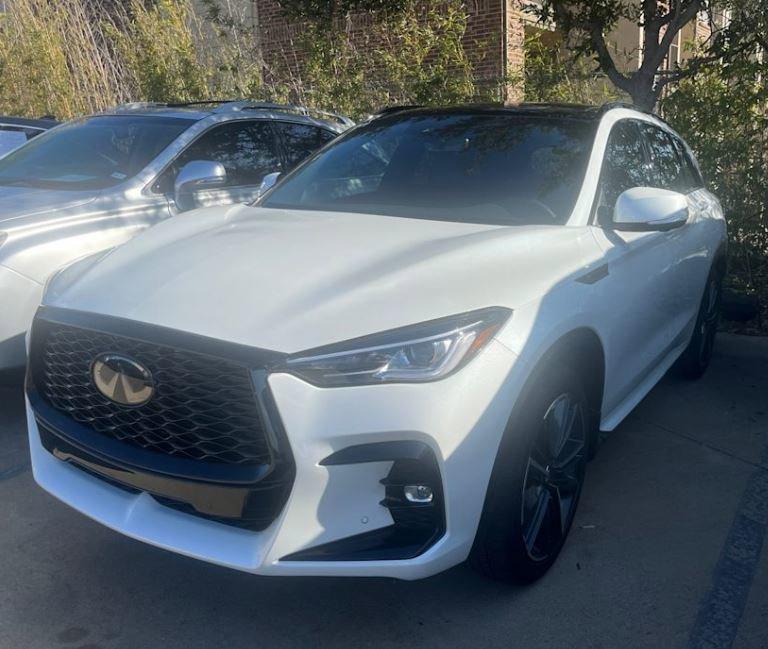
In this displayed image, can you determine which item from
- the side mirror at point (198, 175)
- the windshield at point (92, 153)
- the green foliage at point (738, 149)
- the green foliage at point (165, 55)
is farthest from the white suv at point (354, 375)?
the green foliage at point (165, 55)

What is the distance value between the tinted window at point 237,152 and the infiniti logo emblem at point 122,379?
2.81 meters

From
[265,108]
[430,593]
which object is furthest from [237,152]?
[430,593]

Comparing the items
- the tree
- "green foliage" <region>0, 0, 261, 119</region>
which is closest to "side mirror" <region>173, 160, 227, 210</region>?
the tree

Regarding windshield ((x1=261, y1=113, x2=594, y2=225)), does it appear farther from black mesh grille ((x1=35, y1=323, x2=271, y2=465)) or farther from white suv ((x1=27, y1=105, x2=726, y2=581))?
black mesh grille ((x1=35, y1=323, x2=271, y2=465))

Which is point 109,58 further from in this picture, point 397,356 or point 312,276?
point 397,356

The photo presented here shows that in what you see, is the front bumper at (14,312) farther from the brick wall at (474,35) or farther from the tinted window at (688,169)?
the brick wall at (474,35)

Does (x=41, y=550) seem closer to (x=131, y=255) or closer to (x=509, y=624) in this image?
(x=131, y=255)

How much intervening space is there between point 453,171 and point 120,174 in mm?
2400

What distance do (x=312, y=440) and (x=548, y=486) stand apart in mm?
1068

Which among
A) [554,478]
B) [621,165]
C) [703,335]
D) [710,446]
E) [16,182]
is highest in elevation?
[621,165]

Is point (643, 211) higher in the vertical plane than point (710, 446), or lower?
higher

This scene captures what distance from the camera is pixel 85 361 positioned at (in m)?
2.71

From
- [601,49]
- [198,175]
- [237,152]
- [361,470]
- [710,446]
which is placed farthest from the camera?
[601,49]

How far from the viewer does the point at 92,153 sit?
5.54 m
